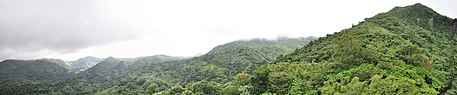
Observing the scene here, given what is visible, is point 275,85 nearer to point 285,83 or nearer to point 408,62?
point 285,83

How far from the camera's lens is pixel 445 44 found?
97.4 m

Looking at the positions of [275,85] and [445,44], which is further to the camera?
[445,44]

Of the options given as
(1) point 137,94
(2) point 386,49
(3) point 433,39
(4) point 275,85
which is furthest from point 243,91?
(1) point 137,94

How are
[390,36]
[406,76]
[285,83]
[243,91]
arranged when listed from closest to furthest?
1. [406,76]
2. [285,83]
3. [243,91]
4. [390,36]

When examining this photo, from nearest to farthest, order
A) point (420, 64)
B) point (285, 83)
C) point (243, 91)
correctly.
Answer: point (420, 64) → point (285, 83) → point (243, 91)

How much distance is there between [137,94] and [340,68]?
142m

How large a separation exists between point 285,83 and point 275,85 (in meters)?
1.83

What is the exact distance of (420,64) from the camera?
207 feet

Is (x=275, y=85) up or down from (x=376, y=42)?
down

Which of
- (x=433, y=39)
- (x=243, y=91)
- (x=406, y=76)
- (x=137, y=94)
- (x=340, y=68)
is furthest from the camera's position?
(x=137, y=94)

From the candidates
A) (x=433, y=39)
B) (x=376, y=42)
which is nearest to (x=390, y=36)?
(x=376, y=42)

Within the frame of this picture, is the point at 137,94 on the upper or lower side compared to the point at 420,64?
lower

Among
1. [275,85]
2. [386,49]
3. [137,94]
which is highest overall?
[386,49]

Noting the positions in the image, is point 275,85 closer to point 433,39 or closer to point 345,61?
point 345,61
